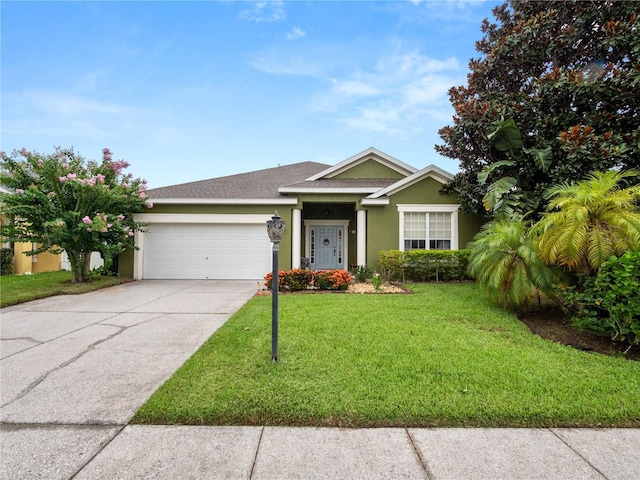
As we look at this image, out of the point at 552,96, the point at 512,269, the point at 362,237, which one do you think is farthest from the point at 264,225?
the point at 552,96

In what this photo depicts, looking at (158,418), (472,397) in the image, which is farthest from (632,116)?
(158,418)

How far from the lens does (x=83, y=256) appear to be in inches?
388

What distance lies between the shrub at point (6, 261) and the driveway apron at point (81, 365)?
821cm

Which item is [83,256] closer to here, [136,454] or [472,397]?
[136,454]

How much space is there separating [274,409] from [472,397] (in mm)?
1833

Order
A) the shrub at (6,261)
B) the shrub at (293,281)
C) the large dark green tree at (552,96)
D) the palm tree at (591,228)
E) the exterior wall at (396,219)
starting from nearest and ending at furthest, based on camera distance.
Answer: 1. the palm tree at (591,228)
2. the large dark green tree at (552,96)
3. the shrub at (293,281)
4. the exterior wall at (396,219)
5. the shrub at (6,261)

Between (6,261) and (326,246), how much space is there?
14.0 metres

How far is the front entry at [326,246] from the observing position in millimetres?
13930

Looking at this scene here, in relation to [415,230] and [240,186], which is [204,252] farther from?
[415,230]

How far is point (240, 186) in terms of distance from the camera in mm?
12859

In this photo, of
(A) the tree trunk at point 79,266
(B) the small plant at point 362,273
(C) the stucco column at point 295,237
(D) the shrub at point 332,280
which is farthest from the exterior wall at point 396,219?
(A) the tree trunk at point 79,266

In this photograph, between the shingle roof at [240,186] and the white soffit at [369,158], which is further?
the white soffit at [369,158]

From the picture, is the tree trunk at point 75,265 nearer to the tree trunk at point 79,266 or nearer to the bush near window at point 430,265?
the tree trunk at point 79,266

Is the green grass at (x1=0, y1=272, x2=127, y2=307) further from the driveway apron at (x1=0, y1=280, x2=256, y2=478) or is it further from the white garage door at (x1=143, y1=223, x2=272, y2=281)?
the white garage door at (x1=143, y1=223, x2=272, y2=281)
